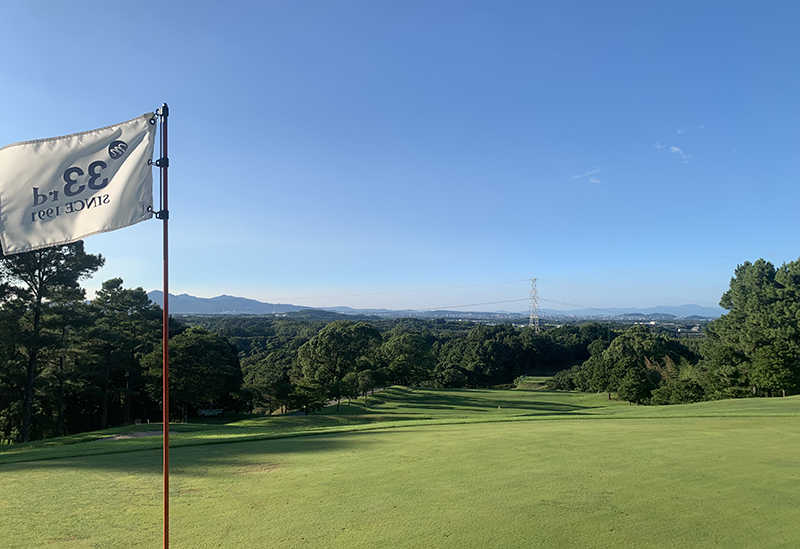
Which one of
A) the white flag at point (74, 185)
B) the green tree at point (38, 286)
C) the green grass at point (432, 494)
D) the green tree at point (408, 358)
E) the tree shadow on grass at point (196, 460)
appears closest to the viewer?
the green grass at point (432, 494)

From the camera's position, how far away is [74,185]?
4574 mm

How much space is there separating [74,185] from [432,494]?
5.51m

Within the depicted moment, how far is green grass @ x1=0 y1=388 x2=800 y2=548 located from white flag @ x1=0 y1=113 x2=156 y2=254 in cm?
315

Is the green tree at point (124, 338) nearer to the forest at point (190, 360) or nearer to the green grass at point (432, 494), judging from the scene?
the forest at point (190, 360)

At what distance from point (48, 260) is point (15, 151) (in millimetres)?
21445

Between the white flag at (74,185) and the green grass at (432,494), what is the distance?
10.3 feet

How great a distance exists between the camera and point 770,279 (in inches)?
1436

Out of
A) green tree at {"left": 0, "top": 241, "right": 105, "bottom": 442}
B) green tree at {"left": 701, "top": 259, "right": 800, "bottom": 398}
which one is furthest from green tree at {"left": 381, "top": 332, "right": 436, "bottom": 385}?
green tree at {"left": 0, "top": 241, "right": 105, "bottom": 442}

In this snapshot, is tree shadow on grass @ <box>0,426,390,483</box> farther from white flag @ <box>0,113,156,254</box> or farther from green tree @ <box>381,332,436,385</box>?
green tree @ <box>381,332,436,385</box>

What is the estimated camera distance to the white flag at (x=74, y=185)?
446cm

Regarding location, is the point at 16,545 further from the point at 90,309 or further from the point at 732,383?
the point at 732,383

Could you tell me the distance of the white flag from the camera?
4465 mm

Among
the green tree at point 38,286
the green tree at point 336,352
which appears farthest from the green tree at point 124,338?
the green tree at point 336,352

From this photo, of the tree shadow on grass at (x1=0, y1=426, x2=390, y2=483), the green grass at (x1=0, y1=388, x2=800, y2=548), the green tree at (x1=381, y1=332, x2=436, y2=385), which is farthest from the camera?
the green tree at (x1=381, y1=332, x2=436, y2=385)
